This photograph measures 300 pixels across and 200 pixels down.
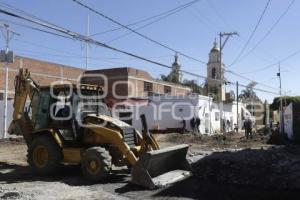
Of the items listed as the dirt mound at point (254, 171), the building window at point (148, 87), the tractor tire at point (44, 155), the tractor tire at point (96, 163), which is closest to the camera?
the dirt mound at point (254, 171)

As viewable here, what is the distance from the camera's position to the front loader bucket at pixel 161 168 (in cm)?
1241

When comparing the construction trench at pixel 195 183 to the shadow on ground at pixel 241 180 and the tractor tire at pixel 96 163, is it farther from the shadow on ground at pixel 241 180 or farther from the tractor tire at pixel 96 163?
the tractor tire at pixel 96 163

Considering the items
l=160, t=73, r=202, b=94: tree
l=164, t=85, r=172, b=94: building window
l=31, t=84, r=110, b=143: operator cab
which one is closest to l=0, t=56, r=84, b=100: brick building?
l=164, t=85, r=172, b=94: building window

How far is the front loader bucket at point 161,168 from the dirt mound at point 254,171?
573mm

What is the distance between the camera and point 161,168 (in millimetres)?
13773

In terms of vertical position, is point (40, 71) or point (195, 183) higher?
point (40, 71)

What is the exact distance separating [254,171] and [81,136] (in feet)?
18.2

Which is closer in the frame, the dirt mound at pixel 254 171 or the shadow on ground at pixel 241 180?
the shadow on ground at pixel 241 180

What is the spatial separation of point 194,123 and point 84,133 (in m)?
29.4

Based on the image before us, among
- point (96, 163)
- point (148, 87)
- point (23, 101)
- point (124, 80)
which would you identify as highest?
point (124, 80)

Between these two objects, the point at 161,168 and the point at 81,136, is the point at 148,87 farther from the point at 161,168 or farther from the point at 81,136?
the point at 161,168

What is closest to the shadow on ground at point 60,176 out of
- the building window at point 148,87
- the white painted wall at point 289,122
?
the white painted wall at point 289,122

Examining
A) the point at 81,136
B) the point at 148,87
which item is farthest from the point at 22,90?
the point at 148,87

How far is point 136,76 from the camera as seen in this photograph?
66438 mm
